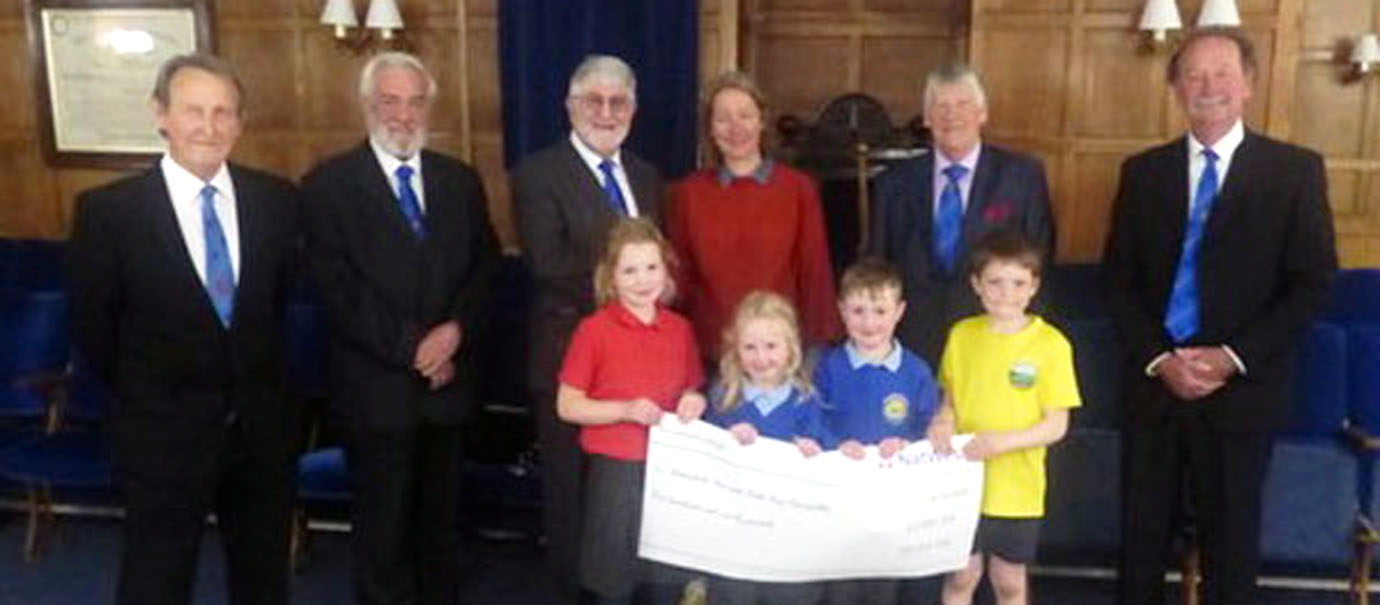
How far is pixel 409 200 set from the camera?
2.83 m

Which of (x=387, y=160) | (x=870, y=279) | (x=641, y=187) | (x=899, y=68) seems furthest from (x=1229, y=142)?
(x=899, y=68)

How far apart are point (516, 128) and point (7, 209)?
3061mm

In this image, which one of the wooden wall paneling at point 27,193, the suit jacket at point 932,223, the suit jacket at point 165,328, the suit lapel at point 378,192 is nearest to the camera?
the suit jacket at point 165,328

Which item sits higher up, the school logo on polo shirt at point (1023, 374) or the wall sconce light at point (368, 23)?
the wall sconce light at point (368, 23)

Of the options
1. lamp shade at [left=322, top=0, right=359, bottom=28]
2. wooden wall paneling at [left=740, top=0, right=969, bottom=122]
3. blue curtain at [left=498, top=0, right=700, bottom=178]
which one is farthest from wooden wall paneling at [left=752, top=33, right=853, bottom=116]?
lamp shade at [left=322, top=0, right=359, bottom=28]

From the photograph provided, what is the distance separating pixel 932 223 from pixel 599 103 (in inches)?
33.2

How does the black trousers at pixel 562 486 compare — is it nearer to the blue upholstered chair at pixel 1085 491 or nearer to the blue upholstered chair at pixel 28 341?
the blue upholstered chair at pixel 1085 491

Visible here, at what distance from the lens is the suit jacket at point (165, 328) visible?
245cm

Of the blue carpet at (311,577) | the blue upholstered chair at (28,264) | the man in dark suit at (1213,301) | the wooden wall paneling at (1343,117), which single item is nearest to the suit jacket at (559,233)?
the blue carpet at (311,577)

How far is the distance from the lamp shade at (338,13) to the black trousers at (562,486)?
3.20 meters

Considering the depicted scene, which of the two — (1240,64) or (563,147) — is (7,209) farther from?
(1240,64)

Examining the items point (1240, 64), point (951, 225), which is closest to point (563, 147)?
point (951, 225)

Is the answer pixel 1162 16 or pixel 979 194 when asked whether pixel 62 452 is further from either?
pixel 1162 16

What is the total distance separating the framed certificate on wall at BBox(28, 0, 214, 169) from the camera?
586cm
